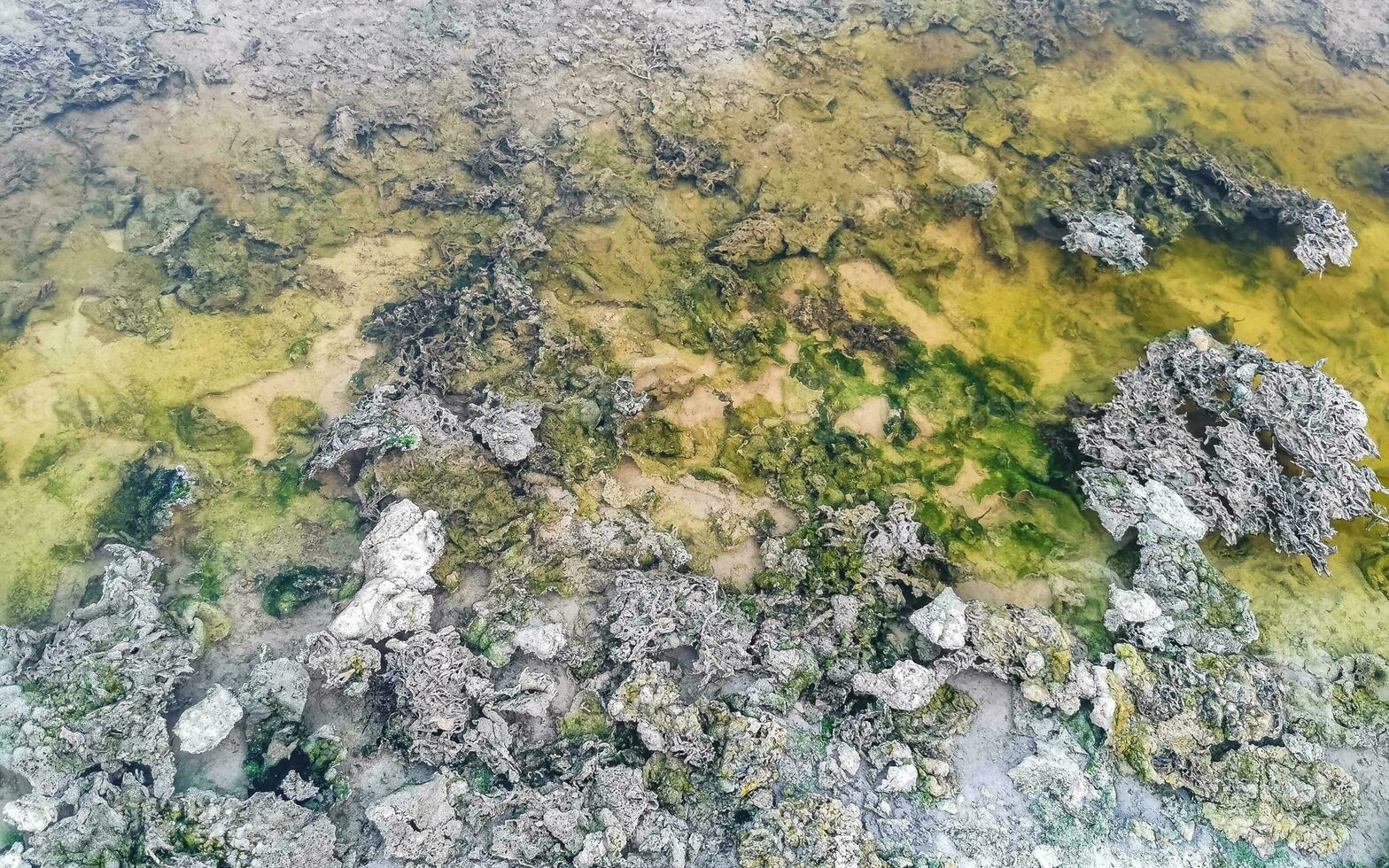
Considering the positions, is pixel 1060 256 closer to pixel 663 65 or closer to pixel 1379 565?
pixel 1379 565

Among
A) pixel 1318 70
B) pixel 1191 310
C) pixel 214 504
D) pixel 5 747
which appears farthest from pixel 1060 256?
pixel 5 747

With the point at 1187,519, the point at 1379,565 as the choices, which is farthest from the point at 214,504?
the point at 1379,565

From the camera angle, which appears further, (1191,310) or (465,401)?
(1191,310)

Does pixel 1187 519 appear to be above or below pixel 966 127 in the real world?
below

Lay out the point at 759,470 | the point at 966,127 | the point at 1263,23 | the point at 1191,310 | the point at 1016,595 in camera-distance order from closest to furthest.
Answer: the point at 1016,595, the point at 759,470, the point at 1191,310, the point at 966,127, the point at 1263,23

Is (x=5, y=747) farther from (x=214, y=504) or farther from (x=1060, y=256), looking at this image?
(x=1060, y=256)

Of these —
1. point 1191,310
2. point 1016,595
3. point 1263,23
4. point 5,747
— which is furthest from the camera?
point 1263,23

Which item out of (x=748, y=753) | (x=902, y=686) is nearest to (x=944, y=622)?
(x=902, y=686)

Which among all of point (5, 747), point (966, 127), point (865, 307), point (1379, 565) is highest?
point (966, 127)
